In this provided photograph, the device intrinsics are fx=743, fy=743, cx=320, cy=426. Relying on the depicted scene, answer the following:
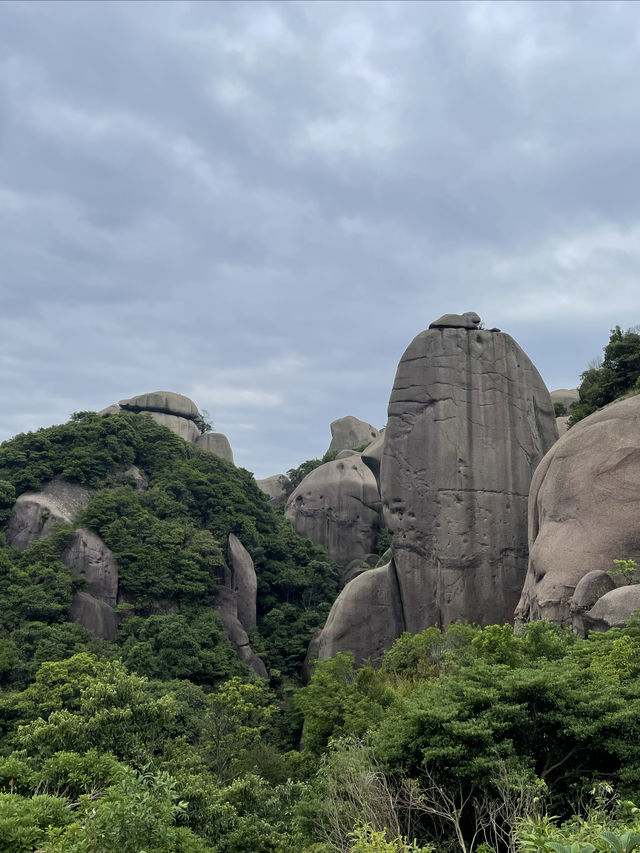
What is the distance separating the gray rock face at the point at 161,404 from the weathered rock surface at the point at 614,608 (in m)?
34.2

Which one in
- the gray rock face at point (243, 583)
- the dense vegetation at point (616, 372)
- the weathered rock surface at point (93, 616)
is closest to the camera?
the dense vegetation at point (616, 372)

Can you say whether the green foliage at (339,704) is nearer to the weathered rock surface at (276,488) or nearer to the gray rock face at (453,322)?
the gray rock face at (453,322)

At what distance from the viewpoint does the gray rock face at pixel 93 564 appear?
28516 millimetres

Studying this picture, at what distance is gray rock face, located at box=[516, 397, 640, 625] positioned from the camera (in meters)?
17.9

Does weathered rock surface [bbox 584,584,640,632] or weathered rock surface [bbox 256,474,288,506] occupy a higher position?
weathered rock surface [bbox 256,474,288,506]

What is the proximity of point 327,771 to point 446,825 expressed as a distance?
2.26 metres

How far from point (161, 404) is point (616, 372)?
98.3 feet

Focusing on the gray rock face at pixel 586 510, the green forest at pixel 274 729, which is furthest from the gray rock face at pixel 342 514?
the gray rock face at pixel 586 510

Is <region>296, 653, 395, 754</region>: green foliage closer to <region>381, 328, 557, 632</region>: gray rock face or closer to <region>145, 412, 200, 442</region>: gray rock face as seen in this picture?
<region>381, 328, 557, 632</region>: gray rock face

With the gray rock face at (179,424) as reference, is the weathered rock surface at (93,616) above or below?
below

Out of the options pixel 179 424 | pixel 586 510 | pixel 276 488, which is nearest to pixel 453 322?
pixel 586 510

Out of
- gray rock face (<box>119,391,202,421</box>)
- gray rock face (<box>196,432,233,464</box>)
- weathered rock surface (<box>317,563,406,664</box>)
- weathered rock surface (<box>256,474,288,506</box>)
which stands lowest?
weathered rock surface (<box>317,563,406,664</box>)

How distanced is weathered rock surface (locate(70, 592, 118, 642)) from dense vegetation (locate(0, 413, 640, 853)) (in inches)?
16.7

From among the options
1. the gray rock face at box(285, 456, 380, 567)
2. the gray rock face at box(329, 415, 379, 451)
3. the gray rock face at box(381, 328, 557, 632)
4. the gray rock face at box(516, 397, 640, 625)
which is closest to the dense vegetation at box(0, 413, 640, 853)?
the gray rock face at box(516, 397, 640, 625)
